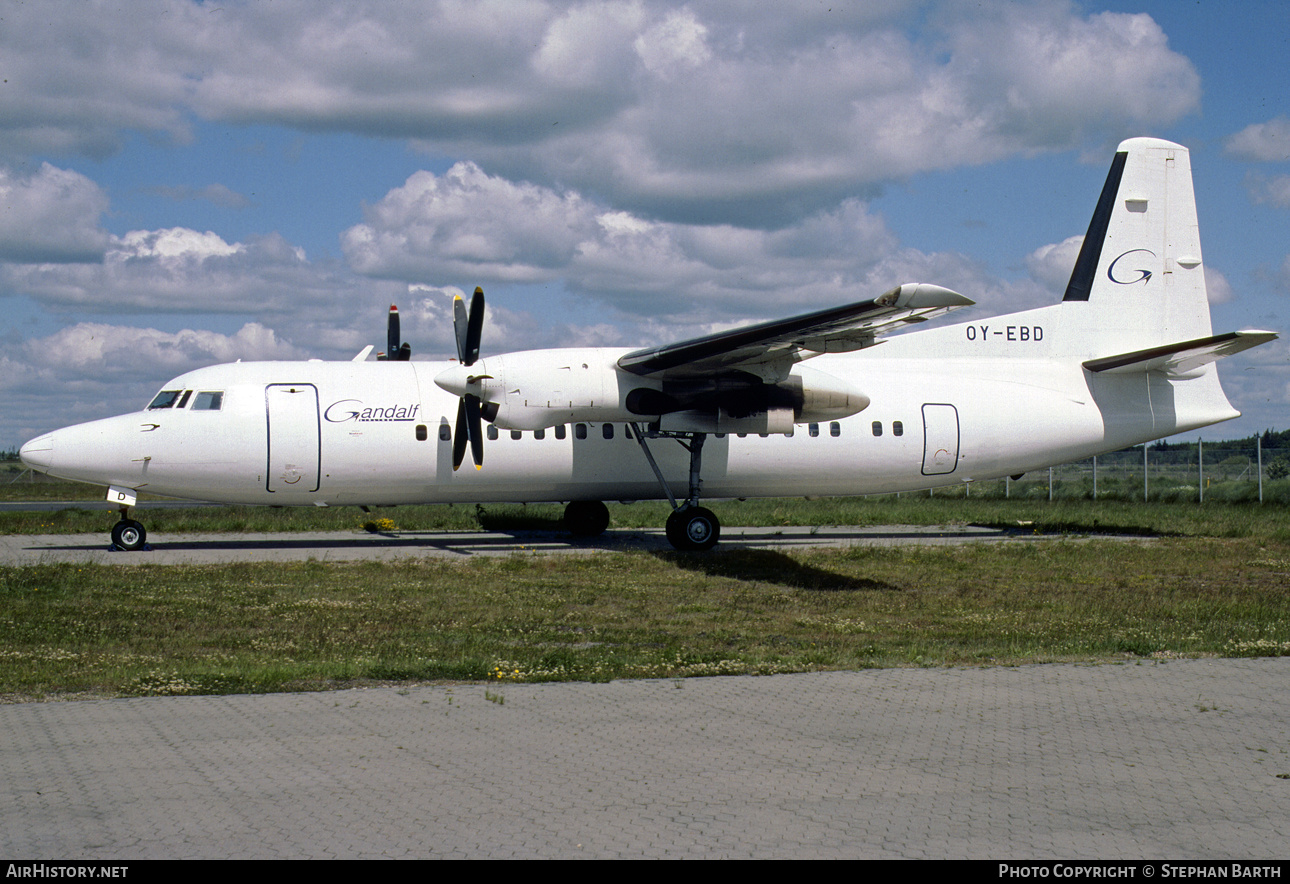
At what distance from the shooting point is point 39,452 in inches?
739

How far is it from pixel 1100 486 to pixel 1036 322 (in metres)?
27.0

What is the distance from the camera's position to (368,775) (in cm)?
611

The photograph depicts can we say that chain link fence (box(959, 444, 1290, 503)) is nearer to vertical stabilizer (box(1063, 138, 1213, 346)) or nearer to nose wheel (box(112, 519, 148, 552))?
vertical stabilizer (box(1063, 138, 1213, 346))

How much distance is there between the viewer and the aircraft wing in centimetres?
1426

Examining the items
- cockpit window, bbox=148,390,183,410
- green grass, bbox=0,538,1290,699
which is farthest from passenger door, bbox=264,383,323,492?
green grass, bbox=0,538,1290,699

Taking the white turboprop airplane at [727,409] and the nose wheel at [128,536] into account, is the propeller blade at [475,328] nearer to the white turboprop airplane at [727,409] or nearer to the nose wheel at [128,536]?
the white turboprop airplane at [727,409]

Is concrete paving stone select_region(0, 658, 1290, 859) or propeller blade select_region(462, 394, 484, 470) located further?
propeller blade select_region(462, 394, 484, 470)

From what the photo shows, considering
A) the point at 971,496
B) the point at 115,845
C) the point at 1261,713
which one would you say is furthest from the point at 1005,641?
the point at 971,496

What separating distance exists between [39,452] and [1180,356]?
74.6 feet

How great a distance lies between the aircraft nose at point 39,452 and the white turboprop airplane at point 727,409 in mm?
37

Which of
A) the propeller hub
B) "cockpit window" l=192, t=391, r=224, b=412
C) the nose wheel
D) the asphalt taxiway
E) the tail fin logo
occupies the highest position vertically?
the tail fin logo

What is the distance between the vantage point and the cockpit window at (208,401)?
19.5 m

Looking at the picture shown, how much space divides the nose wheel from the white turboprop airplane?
1.7 inches
